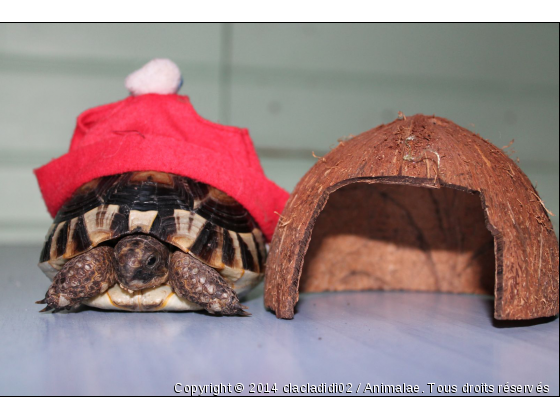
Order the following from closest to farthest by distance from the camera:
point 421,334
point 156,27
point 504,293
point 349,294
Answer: point 504,293, point 421,334, point 349,294, point 156,27

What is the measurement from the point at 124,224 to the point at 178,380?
81 cm

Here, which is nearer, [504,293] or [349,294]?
[504,293]

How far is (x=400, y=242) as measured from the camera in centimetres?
303

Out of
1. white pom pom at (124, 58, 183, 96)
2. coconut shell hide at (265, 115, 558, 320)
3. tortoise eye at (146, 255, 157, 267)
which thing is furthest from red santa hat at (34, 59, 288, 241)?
tortoise eye at (146, 255, 157, 267)

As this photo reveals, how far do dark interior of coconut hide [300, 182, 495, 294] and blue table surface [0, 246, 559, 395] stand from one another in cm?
49

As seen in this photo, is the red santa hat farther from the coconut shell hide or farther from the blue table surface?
the blue table surface

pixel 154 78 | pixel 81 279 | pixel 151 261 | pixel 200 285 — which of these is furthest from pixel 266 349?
pixel 154 78

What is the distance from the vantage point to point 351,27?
5859 millimetres

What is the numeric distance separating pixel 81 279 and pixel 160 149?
0.64m

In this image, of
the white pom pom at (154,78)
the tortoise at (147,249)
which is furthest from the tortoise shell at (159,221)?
the white pom pom at (154,78)

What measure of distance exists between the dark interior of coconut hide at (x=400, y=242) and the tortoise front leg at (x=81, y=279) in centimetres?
117

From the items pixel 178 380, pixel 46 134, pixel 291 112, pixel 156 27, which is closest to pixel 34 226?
pixel 46 134

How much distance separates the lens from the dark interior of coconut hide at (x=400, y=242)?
9.54 ft

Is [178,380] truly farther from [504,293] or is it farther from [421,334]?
[504,293]
